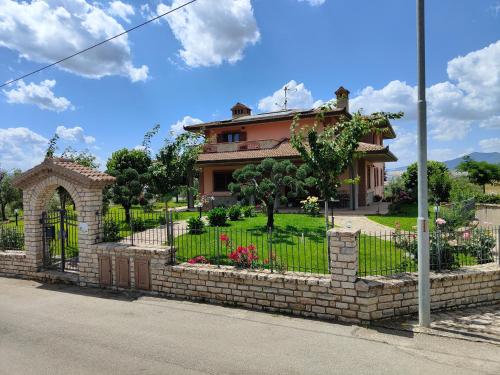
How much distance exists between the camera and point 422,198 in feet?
18.4

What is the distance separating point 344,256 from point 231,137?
2126cm

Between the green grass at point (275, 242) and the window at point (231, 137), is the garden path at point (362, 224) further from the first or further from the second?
the window at point (231, 137)

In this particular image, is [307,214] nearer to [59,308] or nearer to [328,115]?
[328,115]

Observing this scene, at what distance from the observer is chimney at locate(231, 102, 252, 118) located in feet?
98.4

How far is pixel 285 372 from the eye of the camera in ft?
14.1

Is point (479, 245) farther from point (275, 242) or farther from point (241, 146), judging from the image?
point (241, 146)

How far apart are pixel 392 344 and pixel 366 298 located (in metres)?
0.85

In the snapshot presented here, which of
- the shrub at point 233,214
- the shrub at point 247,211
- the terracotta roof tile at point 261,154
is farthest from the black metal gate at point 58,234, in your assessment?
the terracotta roof tile at point 261,154

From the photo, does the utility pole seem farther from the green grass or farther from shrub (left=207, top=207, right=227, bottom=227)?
shrub (left=207, top=207, right=227, bottom=227)

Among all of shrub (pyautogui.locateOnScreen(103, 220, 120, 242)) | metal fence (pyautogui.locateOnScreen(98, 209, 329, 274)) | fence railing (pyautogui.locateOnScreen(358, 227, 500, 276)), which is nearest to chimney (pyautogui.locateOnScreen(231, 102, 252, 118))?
metal fence (pyautogui.locateOnScreen(98, 209, 329, 274))

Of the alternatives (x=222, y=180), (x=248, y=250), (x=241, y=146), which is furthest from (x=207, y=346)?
(x=241, y=146)

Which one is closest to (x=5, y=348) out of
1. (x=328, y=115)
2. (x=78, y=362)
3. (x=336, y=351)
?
(x=78, y=362)

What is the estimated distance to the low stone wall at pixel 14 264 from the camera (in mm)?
9258

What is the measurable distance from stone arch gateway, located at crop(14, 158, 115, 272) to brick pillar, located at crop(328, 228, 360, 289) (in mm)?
5811
